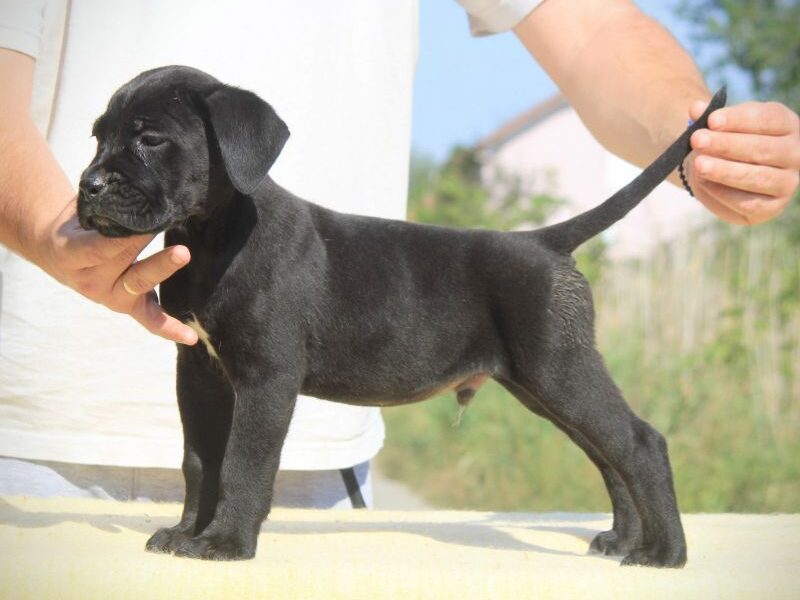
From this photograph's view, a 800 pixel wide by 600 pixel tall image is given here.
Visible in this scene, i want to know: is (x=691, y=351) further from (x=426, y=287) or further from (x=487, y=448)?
(x=426, y=287)

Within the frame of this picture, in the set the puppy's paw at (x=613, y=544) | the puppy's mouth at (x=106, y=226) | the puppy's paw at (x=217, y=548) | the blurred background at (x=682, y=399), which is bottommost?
the blurred background at (x=682, y=399)

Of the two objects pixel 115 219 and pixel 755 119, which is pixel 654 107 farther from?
pixel 115 219

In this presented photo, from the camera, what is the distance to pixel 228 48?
3.34 meters

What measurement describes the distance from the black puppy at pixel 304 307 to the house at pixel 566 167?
428 inches

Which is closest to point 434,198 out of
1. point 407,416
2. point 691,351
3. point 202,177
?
point 407,416

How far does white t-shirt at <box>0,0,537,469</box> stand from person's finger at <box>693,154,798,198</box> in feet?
3.47

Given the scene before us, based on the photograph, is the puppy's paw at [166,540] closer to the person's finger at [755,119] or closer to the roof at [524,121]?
the person's finger at [755,119]

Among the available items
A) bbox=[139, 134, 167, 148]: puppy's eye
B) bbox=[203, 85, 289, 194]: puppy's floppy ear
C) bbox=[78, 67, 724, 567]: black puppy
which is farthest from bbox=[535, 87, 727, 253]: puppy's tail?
bbox=[139, 134, 167, 148]: puppy's eye

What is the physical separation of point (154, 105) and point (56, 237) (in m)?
0.40

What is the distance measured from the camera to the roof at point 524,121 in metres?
32.8

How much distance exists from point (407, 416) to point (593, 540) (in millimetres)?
8615

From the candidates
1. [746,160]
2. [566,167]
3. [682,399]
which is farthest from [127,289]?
[566,167]

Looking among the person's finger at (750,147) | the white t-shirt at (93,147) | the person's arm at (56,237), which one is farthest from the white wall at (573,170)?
the person's arm at (56,237)

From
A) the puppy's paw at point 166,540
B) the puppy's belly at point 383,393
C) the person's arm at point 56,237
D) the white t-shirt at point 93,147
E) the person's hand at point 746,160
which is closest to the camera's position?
the person's arm at point 56,237
